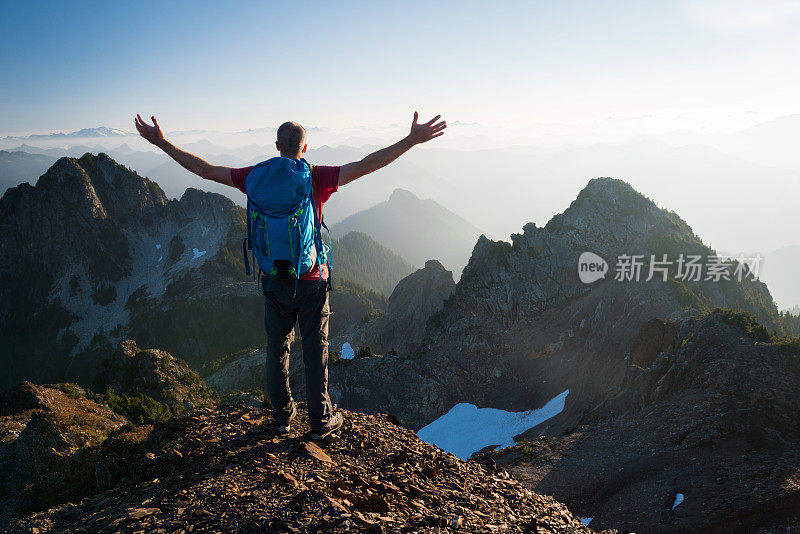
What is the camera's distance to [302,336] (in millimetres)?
7766

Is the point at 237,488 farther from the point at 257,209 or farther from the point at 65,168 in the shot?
the point at 65,168

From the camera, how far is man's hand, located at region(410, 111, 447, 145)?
682 centimetres

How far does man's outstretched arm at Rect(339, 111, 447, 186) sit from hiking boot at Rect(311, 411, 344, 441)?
14.4ft

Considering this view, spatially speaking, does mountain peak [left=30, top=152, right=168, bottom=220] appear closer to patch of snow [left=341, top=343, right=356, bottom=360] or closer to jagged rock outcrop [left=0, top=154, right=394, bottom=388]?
jagged rock outcrop [left=0, top=154, right=394, bottom=388]

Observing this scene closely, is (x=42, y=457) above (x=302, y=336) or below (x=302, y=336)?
below

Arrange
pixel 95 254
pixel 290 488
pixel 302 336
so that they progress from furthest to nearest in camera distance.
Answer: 1. pixel 95 254
2. pixel 302 336
3. pixel 290 488

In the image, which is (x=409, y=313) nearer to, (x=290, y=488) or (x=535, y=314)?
(x=535, y=314)

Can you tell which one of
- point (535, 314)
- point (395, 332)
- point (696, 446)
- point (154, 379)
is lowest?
point (395, 332)

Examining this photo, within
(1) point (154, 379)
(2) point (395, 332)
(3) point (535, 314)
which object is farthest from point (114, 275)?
(3) point (535, 314)

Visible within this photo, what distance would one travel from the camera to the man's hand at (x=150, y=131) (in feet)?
23.9

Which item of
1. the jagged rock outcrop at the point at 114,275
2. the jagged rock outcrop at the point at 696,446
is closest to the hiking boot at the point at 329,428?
the jagged rock outcrop at the point at 696,446

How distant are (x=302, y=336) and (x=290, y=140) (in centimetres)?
336

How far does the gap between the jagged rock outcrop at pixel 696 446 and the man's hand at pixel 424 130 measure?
12.7 meters

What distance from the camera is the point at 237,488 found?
6.06 meters
